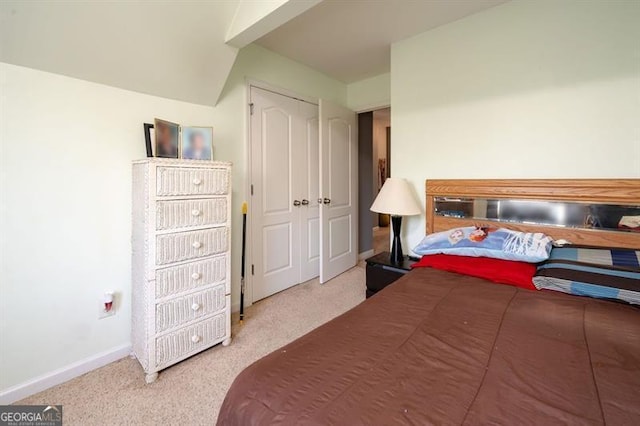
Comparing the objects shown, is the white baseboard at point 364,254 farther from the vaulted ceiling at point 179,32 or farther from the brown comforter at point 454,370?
the brown comforter at point 454,370

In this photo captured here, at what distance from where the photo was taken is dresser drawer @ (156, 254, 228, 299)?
1.71m

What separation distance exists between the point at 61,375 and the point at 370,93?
3774 millimetres

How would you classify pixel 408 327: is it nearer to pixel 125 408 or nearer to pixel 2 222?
pixel 125 408

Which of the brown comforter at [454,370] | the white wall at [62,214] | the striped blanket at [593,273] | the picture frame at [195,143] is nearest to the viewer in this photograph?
the brown comforter at [454,370]

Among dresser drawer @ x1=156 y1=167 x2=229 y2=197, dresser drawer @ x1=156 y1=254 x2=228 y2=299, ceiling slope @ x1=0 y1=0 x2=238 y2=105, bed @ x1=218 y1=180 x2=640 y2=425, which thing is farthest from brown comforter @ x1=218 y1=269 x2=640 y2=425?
ceiling slope @ x1=0 y1=0 x2=238 y2=105

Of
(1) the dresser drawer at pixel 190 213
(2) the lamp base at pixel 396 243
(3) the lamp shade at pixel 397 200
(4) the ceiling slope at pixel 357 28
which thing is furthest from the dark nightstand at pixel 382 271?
(4) the ceiling slope at pixel 357 28

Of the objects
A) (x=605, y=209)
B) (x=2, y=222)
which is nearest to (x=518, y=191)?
(x=605, y=209)

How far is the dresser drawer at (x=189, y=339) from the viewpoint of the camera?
1.72 m

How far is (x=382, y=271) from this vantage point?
7.74 feet

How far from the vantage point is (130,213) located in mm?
1908

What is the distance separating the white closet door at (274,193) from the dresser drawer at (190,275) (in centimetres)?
79

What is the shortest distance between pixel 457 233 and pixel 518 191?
526mm

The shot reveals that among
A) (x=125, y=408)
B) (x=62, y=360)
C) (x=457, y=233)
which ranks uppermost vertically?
(x=457, y=233)

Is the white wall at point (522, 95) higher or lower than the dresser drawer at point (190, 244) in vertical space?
higher
